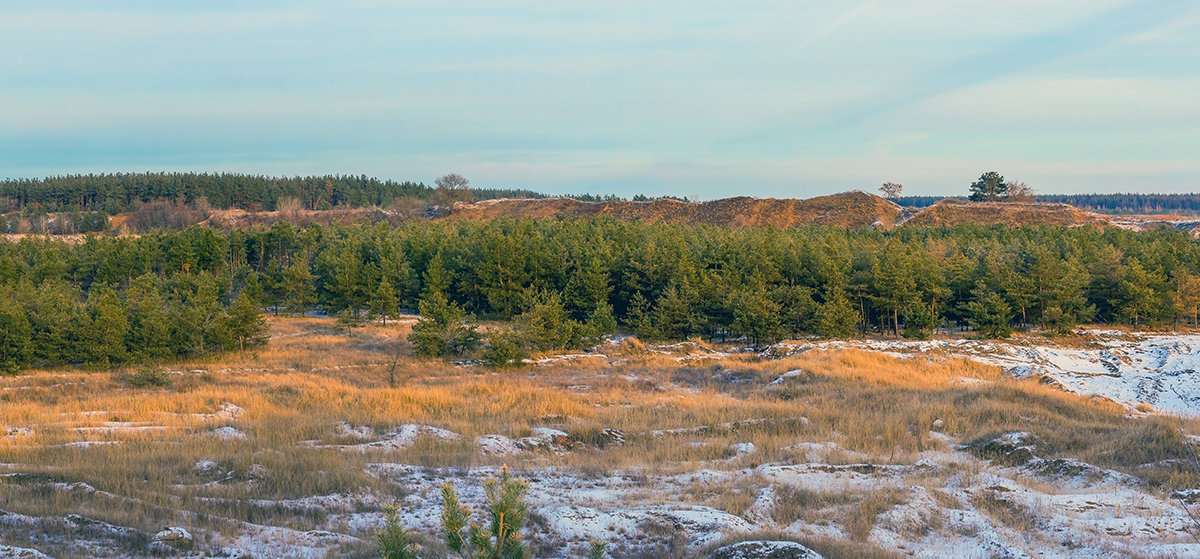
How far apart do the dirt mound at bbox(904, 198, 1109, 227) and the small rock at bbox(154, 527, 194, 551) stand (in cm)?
9512

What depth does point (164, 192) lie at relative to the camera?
139m

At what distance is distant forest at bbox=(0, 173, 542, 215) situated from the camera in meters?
135

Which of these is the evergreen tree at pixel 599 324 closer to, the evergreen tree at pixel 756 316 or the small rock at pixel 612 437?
the evergreen tree at pixel 756 316

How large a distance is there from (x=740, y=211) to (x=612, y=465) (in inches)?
3940

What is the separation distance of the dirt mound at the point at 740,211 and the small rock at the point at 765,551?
9381 centimetres

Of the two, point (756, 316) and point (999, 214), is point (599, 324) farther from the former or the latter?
point (999, 214)

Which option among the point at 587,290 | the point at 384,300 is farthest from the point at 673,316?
the point at 384,300

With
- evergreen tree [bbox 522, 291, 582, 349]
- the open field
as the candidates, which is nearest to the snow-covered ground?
the open field

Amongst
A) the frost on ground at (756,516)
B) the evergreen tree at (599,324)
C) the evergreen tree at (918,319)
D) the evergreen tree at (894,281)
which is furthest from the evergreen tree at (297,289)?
the frost on ground at (756,516)

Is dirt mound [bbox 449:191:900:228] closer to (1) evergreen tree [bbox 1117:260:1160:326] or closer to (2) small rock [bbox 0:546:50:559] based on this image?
(1) evergreen tree [bbox 1117:260:1160:326]

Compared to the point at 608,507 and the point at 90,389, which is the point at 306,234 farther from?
the point at 608,507

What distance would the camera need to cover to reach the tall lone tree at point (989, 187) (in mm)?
106625

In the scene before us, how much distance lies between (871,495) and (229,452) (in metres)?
10.6

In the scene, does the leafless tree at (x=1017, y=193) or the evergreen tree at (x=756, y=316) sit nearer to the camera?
the evergreen tree at (x=756, y=316)
